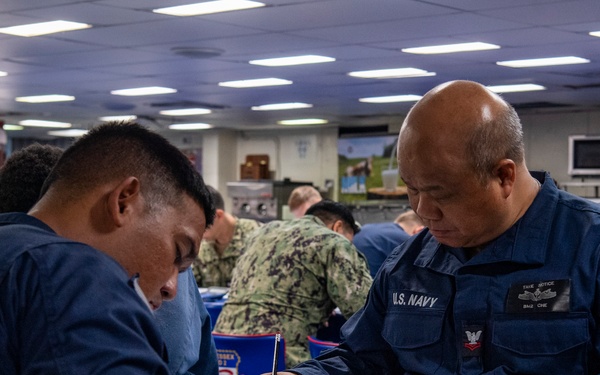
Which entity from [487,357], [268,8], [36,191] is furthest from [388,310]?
[268,8]

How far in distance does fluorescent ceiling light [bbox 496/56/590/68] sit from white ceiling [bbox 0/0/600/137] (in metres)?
0.20

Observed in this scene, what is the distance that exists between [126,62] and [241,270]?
534cm

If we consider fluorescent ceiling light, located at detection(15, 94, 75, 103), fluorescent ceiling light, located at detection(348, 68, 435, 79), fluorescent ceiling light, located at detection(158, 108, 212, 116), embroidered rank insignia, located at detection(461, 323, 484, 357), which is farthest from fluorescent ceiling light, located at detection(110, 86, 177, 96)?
embroidered rank insignia, located at detection(461, 323, 484, 357)

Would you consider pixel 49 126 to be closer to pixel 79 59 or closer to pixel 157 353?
Result: pixel 79 59

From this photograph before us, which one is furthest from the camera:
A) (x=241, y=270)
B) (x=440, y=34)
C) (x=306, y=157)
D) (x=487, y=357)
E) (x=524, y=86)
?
(x=306, y=157)

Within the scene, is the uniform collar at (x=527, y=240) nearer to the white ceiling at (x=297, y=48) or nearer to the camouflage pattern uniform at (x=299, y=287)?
the camouflage pattern uniform at (x=299, y=287)

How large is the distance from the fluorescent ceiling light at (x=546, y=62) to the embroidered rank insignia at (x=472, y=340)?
→ 24.8 ft

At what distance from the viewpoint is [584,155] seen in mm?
13141

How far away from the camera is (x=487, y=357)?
2123mm

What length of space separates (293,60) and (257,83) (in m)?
1.95

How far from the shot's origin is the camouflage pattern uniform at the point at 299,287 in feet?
15.4

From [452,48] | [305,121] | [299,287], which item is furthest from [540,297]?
[305,121]

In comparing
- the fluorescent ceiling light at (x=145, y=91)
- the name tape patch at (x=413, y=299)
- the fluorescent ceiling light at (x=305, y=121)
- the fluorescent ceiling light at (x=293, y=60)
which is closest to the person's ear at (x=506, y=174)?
the name tape patch at (x=413, y=299)

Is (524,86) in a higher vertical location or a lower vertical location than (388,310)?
higher
